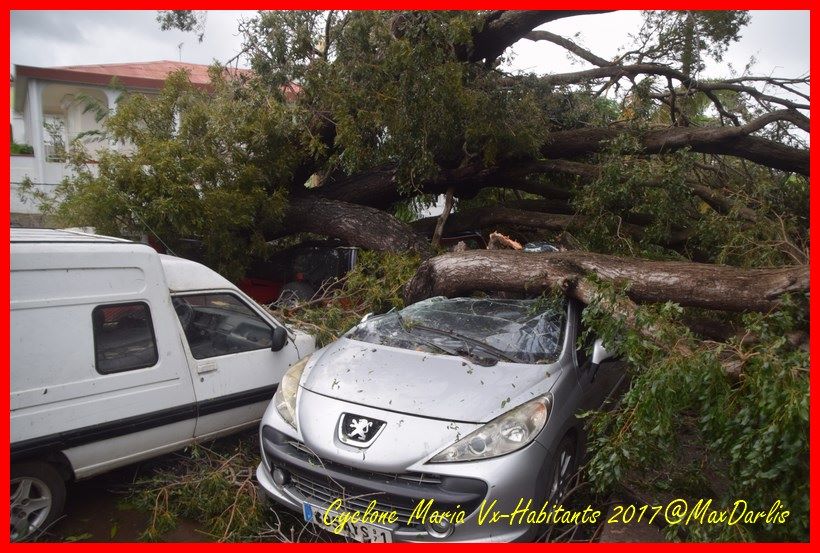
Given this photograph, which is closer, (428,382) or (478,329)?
(428,382)

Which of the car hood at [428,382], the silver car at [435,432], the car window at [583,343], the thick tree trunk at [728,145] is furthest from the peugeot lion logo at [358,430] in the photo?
the thick tree trunk at [728,145]

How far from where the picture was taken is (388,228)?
8.13 meters

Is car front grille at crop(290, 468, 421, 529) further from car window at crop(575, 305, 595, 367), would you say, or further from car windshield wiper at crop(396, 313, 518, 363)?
car window at crop(575, 305, 595, 367)

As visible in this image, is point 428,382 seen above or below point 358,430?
above

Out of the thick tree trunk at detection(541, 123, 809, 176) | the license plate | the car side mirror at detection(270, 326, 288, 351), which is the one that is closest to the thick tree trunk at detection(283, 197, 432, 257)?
the thick tree trunk at detection(541, 123, 809, 176)

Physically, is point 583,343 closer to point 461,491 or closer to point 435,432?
point 435,432

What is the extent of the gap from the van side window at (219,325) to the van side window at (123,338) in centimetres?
31

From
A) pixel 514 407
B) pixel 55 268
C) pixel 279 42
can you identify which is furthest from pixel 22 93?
pixel 514 407

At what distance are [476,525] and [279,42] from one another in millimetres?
6638

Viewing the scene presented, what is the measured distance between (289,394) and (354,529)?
3.52 ft

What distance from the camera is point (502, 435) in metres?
3.29

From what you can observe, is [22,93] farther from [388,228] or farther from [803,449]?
[803,449]

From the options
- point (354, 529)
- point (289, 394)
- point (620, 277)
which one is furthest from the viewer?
point (620, 277)

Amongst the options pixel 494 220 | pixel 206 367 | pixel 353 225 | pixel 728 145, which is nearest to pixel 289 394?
pixel 206 367
